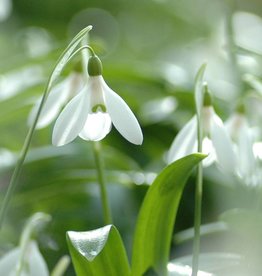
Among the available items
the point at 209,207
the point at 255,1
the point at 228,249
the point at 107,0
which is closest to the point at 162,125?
the point at 209,207

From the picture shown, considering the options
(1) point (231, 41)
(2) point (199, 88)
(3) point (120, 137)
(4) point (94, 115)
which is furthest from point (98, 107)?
(3) point (120, 137)

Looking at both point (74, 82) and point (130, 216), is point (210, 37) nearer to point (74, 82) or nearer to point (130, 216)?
point (130, 216)

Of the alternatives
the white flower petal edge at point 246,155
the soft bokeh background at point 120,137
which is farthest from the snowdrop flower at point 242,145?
the soft bokeh background at point 120,137

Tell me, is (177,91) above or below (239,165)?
above

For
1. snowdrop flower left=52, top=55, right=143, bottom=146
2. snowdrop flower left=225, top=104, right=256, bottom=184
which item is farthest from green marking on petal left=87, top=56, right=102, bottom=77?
snowdrop flower left=225, top=104, right=256, bottom=184

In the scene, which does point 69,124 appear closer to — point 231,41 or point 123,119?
point 123,119
